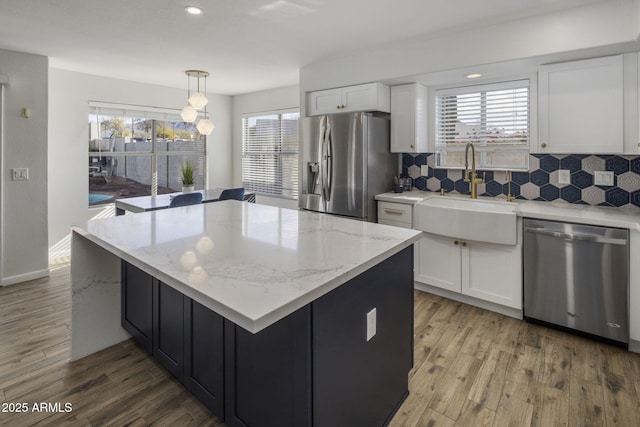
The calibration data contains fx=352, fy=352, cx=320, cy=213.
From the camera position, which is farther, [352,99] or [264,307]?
[352,99]

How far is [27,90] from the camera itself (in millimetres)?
3660

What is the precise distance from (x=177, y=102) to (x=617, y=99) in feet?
17.8

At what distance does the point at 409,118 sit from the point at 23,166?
406 centimetres

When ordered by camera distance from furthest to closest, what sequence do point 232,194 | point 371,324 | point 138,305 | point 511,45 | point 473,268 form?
point 232,194
point 473,268
point 511,45
point 138,305
point 371,324

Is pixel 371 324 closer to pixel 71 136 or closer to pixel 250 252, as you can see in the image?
pixel 250 252

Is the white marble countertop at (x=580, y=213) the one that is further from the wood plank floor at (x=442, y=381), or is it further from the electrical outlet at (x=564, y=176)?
the wood plank floor at (x=442, y=381)

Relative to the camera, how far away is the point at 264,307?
0.98 m

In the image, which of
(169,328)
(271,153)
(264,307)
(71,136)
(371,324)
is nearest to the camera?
(264,307)

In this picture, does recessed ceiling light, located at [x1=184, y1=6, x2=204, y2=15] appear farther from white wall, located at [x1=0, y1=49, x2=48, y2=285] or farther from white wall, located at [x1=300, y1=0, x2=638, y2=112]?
white wall, located at [x1=0, y1=49, x2=48, y2=285]

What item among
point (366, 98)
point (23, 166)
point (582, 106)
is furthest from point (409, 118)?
point (23, 166)

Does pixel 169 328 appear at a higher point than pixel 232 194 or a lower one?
lower

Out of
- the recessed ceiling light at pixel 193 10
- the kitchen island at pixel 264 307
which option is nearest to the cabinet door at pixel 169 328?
the kitchen island at pixel 264 307

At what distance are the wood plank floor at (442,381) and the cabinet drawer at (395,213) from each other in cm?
102

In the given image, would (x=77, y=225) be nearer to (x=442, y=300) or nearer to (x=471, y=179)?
(x=442, y=300)
